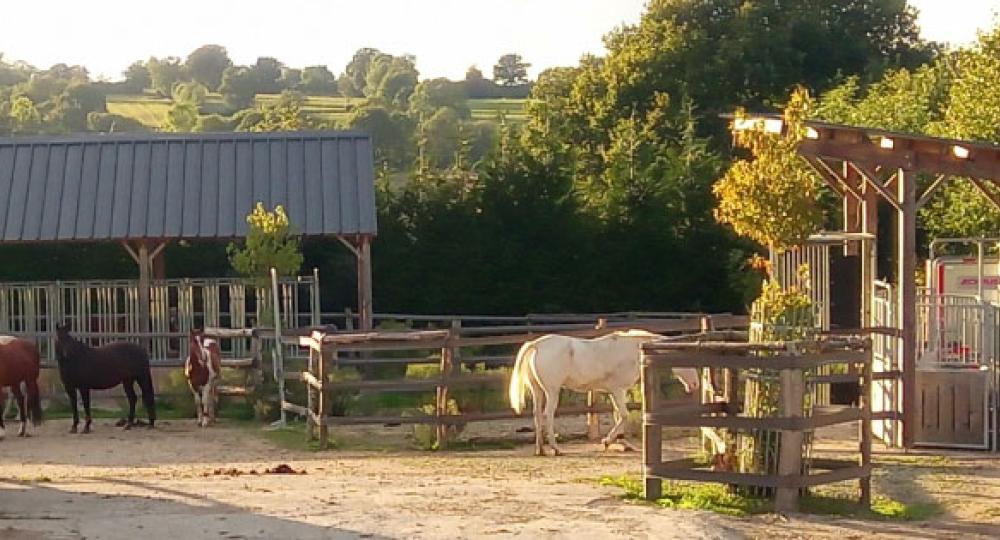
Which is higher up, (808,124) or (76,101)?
(76,101)

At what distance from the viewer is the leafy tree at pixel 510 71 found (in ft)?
406

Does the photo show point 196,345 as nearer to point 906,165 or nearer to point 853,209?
point 853,209

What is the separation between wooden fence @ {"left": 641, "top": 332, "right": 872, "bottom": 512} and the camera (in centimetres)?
1177

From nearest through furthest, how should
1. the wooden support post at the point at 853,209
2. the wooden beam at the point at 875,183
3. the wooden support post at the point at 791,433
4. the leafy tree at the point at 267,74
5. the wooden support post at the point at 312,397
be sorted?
the wooden support post at the point at 791,433 < the wooden beam at the point at 875,183 < the wooden support post at the point at 312,397 < the wooden support post at the point at 853,209 < the leafy tree at the point at 267,74

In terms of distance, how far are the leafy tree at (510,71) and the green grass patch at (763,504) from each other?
365 ft

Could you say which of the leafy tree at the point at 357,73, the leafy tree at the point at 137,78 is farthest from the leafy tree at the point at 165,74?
the leafy tree at the point at 357,73

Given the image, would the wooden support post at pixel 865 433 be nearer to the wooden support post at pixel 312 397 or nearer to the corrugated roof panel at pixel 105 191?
the wooden support post at pixel 312 397

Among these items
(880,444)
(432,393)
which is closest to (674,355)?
(880,444)

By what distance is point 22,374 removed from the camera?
18.6m

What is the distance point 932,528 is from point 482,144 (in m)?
67.9

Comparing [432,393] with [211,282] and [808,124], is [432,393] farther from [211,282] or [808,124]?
[808,124]

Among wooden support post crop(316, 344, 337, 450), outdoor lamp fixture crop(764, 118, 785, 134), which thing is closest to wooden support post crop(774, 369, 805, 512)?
outdoor lamp fixture crop(764, 118, 785, 134)

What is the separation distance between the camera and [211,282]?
2473 centimetres

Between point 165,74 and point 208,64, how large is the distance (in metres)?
9.39
